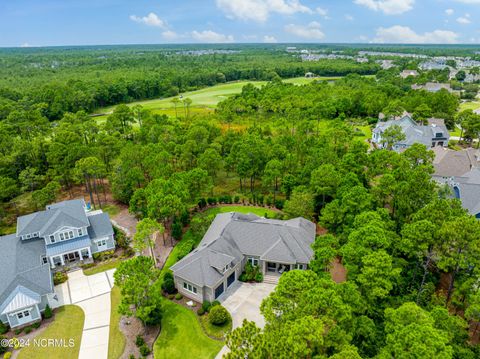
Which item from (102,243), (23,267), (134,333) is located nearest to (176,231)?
(102,243)

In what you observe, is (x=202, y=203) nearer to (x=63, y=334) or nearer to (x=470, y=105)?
(x=63, y=334)

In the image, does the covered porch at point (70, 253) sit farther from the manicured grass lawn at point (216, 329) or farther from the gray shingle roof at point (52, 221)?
the manicured grass lawn at point (216, 329)

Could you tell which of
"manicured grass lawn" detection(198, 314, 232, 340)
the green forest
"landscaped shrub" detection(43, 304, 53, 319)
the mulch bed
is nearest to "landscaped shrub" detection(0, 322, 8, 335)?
"landscaped shrub" detection(43, 304, 53, 319)

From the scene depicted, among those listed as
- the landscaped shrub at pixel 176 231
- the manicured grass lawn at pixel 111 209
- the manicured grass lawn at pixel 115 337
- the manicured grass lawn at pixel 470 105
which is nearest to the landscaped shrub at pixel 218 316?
the manicured grass lawn at pixel 115 337

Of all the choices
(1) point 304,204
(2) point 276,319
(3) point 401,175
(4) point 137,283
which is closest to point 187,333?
(4) point 137,283

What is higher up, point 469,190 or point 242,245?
point 469,190

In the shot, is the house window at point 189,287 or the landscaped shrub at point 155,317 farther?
the house window at point 189,287

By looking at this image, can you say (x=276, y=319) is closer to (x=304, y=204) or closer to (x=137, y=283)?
(x=137, y=283)
